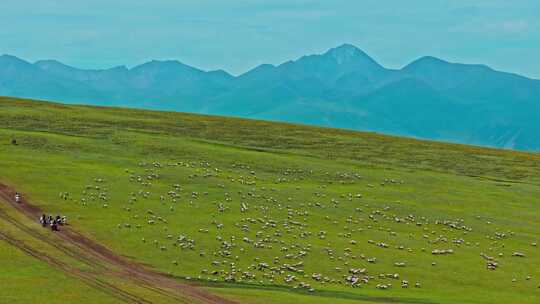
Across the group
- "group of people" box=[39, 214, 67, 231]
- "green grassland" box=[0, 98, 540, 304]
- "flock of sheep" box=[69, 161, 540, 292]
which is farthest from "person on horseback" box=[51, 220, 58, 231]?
"flock of sheep" box=[69, 161, 540, 292]


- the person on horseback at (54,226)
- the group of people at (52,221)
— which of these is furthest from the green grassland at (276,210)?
the person on horseback at (54,226)

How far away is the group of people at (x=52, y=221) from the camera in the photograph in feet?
214

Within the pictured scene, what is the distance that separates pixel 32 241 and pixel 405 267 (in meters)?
31.8

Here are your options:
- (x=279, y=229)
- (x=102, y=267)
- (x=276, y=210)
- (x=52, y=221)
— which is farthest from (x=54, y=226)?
(x=276, y=210)

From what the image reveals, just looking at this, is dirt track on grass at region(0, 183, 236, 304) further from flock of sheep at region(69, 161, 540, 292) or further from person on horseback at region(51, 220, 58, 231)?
flock of sheep at region(69, 161, 540, 292)

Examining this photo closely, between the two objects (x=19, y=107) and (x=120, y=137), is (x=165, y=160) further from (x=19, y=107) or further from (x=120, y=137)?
(x=19, y=107)

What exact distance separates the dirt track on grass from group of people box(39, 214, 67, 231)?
0.76m

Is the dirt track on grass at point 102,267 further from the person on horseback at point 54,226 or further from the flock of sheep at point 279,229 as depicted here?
the flock of sheep at point 279,229

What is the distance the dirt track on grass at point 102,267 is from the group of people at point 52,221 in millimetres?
762

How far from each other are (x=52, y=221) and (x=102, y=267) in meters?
11.0

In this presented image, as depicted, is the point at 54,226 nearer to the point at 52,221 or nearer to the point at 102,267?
the point at 52,221

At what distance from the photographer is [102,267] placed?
188ft

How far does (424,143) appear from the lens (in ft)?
481

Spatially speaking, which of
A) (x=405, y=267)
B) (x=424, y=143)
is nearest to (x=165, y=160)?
(x=405, y=267)
